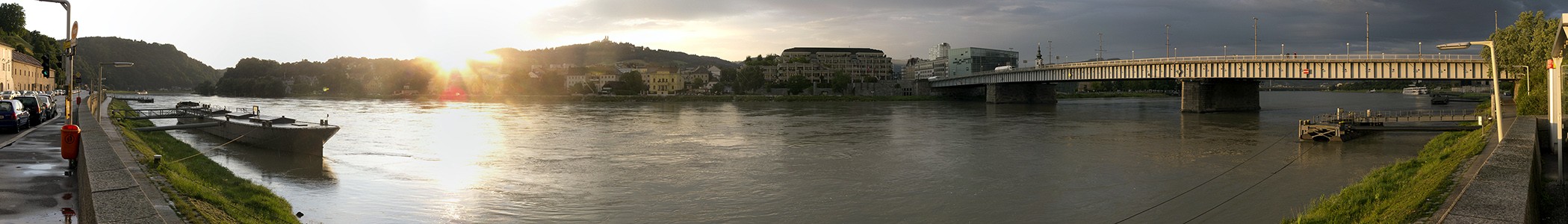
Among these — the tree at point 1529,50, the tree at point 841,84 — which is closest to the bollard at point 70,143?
the tree at point 1529,50

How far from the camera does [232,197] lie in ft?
→ 53.5

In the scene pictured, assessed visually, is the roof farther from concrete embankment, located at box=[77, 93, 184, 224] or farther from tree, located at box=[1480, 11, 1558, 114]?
tree, located at box=[1480, 11, 1558, 114]

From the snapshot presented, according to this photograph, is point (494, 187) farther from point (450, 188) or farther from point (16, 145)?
point (16, 145)

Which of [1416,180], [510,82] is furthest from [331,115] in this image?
[510,82]

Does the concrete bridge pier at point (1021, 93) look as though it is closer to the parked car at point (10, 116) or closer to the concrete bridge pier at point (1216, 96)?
the concrete bridge pier at point (1216, 96)

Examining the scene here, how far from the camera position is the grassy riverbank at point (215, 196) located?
38.5 ft

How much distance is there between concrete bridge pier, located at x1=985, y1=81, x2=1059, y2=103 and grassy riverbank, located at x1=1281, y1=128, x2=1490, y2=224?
90.5 metres

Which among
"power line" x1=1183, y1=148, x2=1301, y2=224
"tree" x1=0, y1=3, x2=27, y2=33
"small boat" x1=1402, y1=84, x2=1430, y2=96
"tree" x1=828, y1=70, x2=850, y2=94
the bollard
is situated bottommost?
"power line" x1=1183, y1=148, x2=1301, y2=224

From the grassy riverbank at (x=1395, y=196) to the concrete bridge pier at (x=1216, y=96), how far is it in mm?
56179

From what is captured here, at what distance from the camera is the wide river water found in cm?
1822

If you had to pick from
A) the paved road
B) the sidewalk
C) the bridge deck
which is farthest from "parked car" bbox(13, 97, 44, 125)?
the bridge deck

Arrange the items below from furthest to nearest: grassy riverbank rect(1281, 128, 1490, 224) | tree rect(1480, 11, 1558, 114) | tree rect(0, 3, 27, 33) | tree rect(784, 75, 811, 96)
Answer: tree rect(784, 75, 811, 96)
tree rect(0, 3, 27, 33)
tree rect(1480, 11, 1558, 114)
grassy riverbank rect(1281, 128, 1490, 224)

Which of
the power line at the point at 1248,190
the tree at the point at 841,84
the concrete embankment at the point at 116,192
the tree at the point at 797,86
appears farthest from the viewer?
the tree at the point at 841,84

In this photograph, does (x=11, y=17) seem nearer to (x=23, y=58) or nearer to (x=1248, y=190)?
(x=23, y=58)
